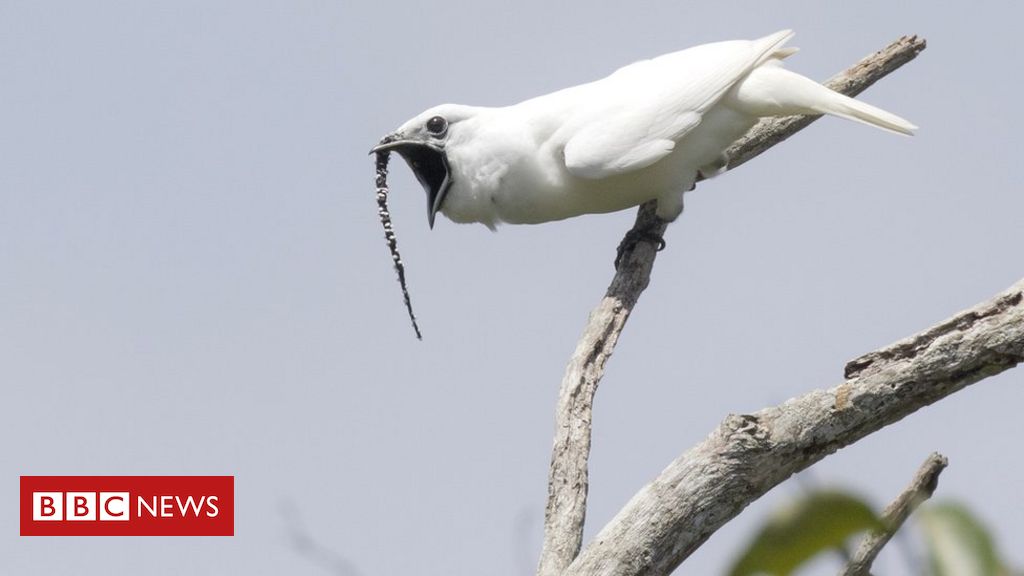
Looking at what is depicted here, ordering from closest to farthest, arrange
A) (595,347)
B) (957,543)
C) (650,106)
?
(957,543), (595,347), (650,106)

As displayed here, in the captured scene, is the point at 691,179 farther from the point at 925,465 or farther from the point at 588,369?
the point at 925,465

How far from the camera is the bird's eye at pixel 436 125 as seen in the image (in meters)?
5.62

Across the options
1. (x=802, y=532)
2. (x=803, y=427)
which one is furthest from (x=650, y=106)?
(x=802, y=532)

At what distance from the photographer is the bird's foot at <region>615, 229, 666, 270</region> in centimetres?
542

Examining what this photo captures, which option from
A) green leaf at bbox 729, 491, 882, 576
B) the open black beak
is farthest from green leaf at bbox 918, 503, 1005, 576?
the open black beak

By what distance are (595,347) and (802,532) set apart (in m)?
3.61

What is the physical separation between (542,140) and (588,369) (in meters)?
1.44

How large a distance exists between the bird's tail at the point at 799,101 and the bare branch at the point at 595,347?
1.30 feet

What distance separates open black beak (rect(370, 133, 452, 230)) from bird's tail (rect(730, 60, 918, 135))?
1.36 meters

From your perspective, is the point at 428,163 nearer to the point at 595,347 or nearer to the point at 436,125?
the point at 436,125

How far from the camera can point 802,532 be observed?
102 centimetres

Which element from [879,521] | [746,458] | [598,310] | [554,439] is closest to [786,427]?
[746,458]

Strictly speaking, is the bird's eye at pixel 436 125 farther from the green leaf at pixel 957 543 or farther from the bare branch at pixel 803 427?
the green leaf at pixel 957 543

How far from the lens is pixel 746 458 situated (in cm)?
324
